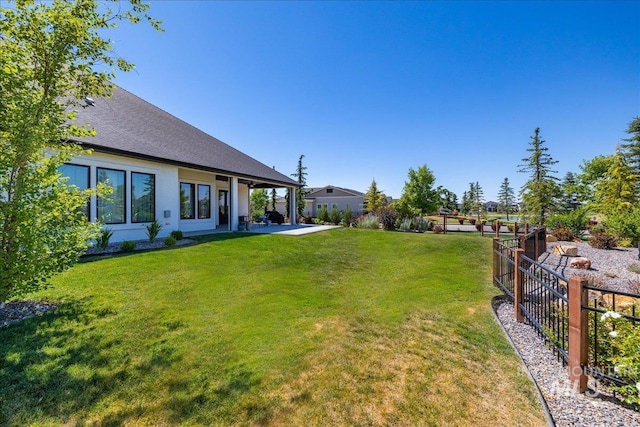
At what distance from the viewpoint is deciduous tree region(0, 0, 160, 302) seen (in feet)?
10.2

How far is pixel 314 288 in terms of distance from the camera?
6.07 metres

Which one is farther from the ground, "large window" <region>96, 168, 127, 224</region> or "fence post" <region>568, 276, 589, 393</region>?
"large window" <region>96, 168, 127, 224</region>

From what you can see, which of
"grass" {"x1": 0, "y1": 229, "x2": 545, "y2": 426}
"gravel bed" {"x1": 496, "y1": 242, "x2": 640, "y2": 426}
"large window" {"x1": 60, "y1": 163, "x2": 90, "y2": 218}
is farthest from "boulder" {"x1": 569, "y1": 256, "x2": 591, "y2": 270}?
"large window" {"x1": 60, "y1": 163, "x2": 90, "y2": 218}

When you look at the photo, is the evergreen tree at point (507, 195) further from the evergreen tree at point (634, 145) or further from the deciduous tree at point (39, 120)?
the deciduous tree at point (39, 120)

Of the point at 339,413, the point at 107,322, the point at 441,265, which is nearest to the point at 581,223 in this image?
the point at 441,265

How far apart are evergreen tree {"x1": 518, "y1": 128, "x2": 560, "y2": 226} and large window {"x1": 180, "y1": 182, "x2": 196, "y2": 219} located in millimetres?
30247

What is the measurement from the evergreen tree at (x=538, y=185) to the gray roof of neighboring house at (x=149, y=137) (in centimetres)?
2672

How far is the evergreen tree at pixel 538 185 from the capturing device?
88.4ft

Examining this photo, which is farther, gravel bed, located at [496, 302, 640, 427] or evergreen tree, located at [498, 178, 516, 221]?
evergreen tree, located at [498, 178, 516, 221]

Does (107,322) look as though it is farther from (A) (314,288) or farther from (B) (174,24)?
(B) (174,24)

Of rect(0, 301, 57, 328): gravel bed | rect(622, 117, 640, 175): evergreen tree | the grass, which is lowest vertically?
the grass

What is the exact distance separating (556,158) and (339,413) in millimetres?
41031

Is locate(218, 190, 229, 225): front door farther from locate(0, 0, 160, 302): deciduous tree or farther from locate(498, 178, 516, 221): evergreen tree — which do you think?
locate(498, 178, 516, 221): evergreen tree

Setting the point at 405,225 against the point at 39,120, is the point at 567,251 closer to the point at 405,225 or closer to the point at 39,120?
the point at 405,225
